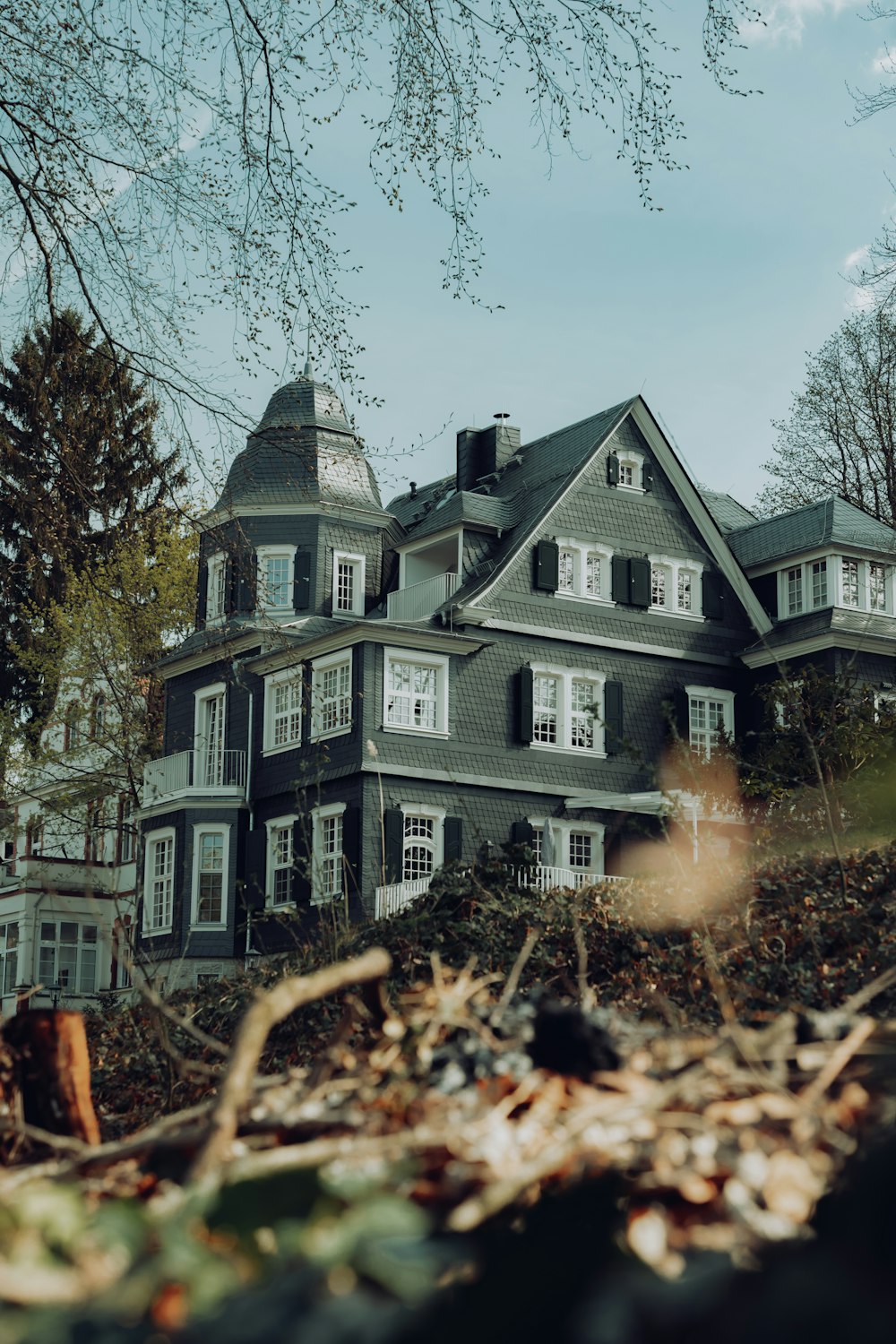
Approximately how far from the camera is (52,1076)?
15.8 feet

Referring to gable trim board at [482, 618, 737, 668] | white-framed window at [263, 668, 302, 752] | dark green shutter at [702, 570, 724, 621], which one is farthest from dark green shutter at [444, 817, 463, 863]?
dark green shutter at [702, 570, 724, 621]

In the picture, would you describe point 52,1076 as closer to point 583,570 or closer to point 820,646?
point 583,570

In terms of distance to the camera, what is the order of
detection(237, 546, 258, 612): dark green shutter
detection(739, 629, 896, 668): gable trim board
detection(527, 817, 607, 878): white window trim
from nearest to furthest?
detection(237, 546, 258, 612): dark green shutter
detection(527, 817, 607, 878): white window trim
detection(739, 629, 896, 668): gable trim board

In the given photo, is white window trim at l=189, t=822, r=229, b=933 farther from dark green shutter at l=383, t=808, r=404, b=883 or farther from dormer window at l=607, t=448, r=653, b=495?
dormer window at l=607, t=448, r=653, b=495

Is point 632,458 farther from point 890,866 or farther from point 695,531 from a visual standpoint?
point 890,866

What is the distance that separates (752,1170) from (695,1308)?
0.63 m

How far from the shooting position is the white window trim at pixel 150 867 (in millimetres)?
32969

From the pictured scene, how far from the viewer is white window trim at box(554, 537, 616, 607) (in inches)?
1297

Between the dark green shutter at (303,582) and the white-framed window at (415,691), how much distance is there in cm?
445

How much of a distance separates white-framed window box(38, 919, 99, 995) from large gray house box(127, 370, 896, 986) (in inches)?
386

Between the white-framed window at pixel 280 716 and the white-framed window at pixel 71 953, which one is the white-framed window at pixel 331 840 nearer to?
the white-framed window at pixel 280 716

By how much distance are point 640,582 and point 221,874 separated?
11182mm

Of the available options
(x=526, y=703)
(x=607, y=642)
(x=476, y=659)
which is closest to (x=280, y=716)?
(x=476, y=659)

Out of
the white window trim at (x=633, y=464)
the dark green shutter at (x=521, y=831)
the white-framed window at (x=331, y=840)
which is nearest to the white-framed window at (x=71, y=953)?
the white-framed window at (x=331, y=840)
